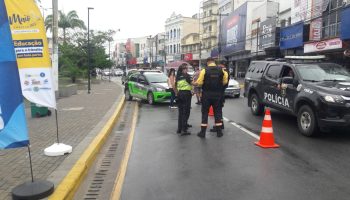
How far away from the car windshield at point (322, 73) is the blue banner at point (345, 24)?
1393cm

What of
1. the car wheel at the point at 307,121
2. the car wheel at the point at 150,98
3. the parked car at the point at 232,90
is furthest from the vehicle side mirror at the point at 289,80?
the parked car at the point at 232,90

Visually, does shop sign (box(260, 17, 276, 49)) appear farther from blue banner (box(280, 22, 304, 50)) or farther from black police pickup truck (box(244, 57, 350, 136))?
black police pickup truck (box(244, 57, 350, 136))

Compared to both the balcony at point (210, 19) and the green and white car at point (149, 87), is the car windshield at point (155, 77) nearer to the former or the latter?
the green and white car at point (149, 87)

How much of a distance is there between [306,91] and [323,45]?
62.0 ft

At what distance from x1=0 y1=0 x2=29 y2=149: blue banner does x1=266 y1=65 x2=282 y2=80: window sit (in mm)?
8282

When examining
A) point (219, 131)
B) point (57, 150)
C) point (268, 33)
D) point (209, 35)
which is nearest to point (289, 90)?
point (219, 131)

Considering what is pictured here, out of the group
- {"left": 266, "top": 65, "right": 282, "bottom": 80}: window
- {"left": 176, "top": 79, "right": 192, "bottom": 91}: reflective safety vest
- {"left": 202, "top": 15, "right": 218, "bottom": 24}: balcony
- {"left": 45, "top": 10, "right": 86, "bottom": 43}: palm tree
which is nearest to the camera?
{"left": 176, "top": 79, "right": 192, "bottom": 91}: reflective safety vest

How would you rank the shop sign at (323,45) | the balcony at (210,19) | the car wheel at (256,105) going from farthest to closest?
the balcony at (210,19) → the shop sign at (323,45) → the car wheel at (256,105)

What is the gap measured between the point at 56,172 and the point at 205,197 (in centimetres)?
238

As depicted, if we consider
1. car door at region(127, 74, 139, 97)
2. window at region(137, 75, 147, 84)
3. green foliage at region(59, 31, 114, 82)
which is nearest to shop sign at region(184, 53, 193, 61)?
green foliage at region(59, 31, 114, 82)

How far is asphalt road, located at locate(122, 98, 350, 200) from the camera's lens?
545 centimetres

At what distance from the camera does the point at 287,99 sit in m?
10.4

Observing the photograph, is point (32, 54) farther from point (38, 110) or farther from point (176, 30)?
point (176, 30)

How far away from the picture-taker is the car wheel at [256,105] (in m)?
12.9
